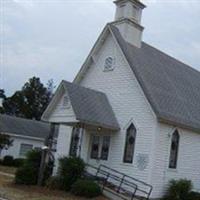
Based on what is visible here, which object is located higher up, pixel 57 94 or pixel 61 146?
pixel 57 94

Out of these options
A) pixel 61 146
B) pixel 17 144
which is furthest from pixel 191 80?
pixel 17 144

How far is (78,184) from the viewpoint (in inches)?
813

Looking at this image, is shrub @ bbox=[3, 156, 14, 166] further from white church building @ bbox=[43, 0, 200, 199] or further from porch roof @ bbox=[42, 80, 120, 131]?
porch roof @ bbox=[42, 80, 120, 131]

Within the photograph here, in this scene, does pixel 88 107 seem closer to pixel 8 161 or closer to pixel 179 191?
pixel 179 191

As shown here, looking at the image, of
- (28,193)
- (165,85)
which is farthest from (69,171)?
(165,85)

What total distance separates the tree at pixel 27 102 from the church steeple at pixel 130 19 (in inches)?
2129

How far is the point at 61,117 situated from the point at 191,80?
11.3 m

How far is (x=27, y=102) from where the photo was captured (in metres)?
81.3

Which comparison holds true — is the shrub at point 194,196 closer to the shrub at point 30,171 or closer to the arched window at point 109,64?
the shrub at point 30,171

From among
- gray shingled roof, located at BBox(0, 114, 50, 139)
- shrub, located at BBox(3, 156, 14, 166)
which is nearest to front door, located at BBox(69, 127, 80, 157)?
shrub, located at BBox(3, 156, 14, 166)

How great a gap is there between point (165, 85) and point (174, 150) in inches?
159

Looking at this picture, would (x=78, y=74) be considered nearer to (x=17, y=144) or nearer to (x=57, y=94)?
(x=57, y=94)

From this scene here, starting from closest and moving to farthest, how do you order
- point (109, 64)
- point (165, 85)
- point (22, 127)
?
point (165, 85)
point (109, 64)
point (22, 127)

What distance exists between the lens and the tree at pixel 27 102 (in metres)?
80.4
